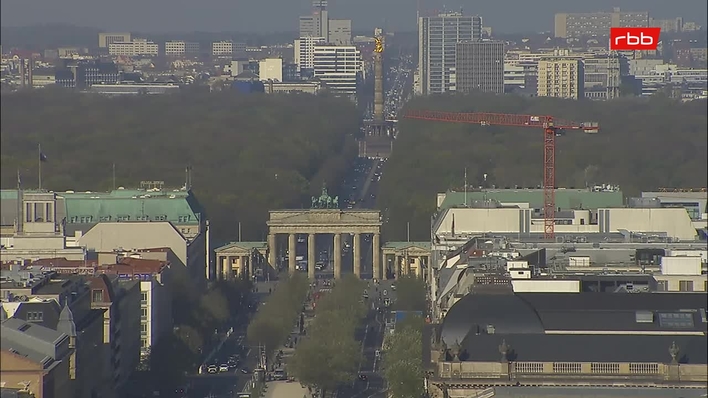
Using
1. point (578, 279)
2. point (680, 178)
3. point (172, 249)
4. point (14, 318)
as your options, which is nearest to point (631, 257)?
point (578, 279)

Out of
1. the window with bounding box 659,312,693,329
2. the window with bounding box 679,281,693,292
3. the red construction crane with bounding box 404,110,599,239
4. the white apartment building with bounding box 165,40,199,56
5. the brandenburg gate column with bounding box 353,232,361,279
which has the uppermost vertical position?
the white apartment building with bounding box 165,40,199,56

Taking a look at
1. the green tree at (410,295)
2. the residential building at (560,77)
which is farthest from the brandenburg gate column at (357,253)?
the residential building at (560,77)

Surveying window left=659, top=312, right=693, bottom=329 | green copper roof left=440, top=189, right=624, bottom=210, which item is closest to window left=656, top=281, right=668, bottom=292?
window left=659, top=312, right=693, bottom=329

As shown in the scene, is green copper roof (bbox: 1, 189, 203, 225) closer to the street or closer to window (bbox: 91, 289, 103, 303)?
the street

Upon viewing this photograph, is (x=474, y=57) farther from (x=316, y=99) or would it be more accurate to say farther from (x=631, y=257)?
(x=631, y=257)

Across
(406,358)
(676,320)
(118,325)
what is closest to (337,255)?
(118,325)

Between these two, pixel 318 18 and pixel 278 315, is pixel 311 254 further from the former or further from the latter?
pixel 318 18

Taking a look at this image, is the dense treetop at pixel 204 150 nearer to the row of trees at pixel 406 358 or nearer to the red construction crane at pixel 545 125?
the red construction crane at pixel 545 125
